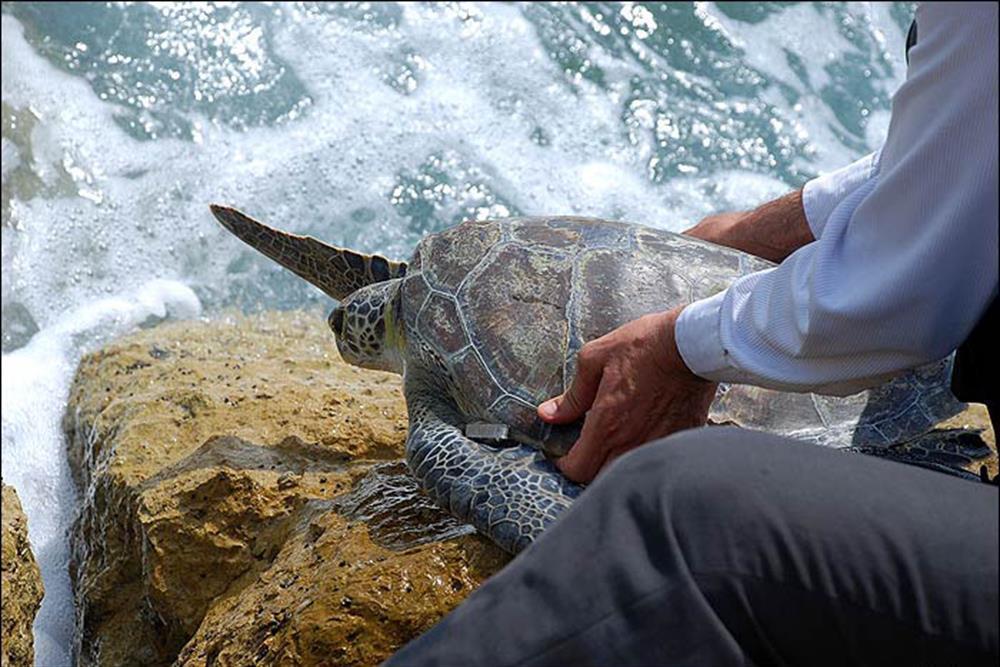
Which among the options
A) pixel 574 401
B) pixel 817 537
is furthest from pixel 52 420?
pixel 817 537

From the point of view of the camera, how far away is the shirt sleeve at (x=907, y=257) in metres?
1.31

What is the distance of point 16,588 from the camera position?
2.17m

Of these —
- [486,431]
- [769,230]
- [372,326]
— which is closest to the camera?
[486,431]

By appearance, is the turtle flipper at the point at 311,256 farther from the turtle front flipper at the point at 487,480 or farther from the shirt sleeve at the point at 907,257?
the shirt sleeve at the point at 907,257

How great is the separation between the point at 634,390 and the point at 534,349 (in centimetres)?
50

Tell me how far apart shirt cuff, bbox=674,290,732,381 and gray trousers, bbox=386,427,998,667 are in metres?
0.51

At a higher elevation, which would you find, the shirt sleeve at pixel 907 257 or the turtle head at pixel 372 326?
the shirt sleeve at pixel 907 257

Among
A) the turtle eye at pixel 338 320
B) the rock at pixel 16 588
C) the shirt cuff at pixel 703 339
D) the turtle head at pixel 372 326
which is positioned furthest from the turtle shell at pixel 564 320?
the rock at pixel 16 588

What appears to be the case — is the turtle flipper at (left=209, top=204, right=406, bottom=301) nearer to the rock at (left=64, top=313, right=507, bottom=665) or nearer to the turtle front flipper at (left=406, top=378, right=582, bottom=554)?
the rock at (left=64, top=313, right=507, bottom=665)

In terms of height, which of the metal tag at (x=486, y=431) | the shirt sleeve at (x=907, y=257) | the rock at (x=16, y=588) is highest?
the shirt sleeve at (x=907, y=257)

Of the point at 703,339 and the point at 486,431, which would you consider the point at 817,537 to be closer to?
the point at 703,339

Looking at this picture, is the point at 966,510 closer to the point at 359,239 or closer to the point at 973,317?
the point at 973,317

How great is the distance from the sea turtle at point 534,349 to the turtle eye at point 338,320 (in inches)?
11.0

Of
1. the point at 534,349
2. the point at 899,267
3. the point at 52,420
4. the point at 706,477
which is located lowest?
the point at 52,420
